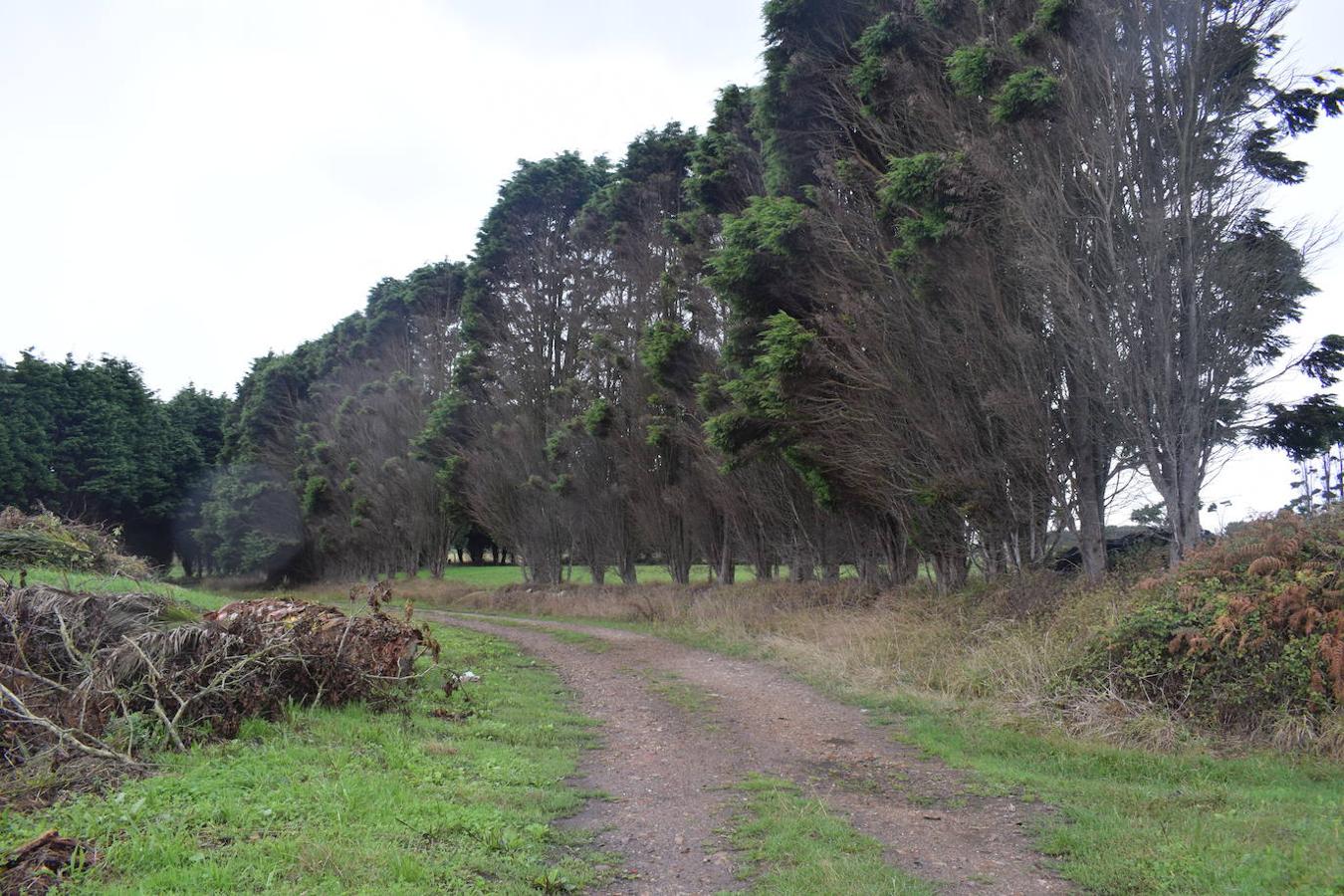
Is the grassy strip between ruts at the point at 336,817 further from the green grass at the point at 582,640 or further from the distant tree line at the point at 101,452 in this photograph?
the distant tree line at the point at 101,452

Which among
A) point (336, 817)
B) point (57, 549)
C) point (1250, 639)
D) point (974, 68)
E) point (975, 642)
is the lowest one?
point (336, 817)

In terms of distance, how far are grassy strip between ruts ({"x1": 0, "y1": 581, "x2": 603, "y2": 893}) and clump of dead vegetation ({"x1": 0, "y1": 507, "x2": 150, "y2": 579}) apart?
8260 mm

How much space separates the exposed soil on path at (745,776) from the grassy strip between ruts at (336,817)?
49 cm

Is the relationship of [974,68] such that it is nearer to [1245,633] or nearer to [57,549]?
[1245,633]

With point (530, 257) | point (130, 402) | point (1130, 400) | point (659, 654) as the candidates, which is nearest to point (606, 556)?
point (530, 257)

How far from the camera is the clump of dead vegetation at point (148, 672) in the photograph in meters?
6.61

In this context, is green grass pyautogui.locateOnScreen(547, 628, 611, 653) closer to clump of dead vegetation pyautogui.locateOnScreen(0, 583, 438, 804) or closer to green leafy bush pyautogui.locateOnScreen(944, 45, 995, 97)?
clump of dead vegetation pyautogui.locateOnScreen(0, 583, 438, 804)

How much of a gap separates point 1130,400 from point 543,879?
33.4 feet

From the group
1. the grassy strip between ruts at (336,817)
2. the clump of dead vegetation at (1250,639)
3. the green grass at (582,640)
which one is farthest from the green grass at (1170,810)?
the green grass at (582,640)

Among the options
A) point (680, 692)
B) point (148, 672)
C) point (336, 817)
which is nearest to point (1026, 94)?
point (680, 692)

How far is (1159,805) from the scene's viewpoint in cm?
640

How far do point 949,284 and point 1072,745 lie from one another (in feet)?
25.4

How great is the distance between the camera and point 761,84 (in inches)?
693

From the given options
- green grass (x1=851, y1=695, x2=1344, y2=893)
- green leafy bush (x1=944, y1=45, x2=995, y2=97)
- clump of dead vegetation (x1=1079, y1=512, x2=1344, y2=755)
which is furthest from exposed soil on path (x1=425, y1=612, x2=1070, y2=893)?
green leafy bush (x1=944, y1=45, x2=995, y2=97)
